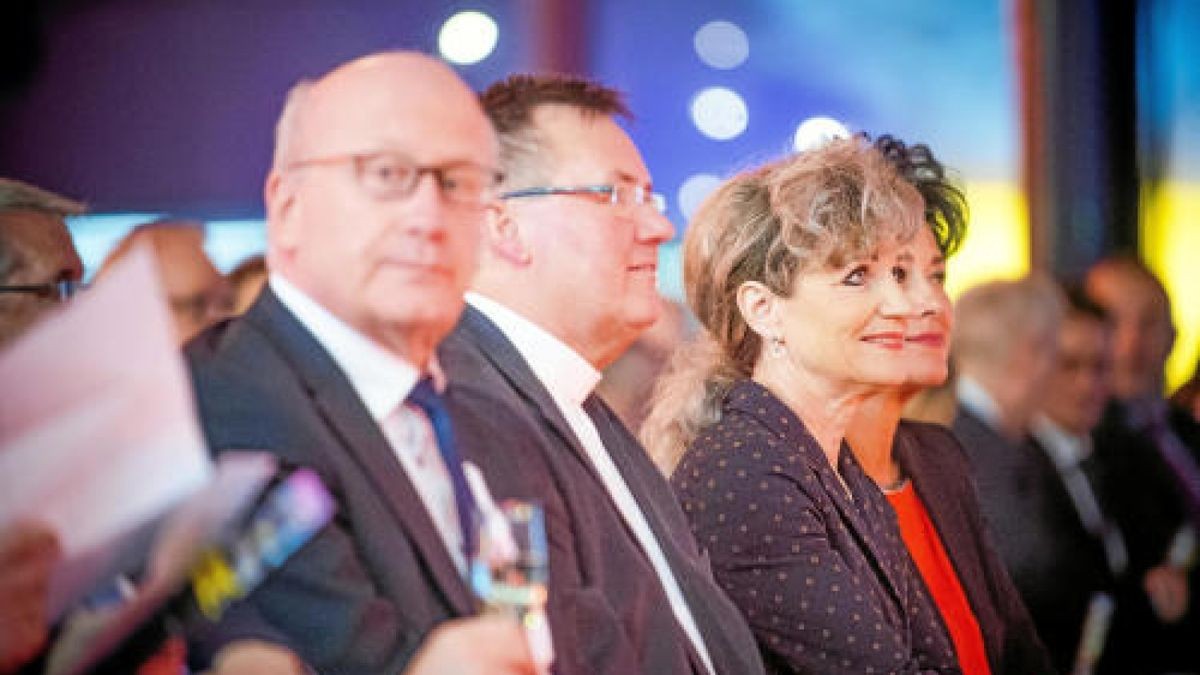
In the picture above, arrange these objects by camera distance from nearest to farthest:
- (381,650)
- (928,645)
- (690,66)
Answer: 1. (381,650)
2. (928,645)
3. (690,66)

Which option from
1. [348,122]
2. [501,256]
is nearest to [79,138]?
[501,256]

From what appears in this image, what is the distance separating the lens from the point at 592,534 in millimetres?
2145

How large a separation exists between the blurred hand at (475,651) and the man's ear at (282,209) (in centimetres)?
44

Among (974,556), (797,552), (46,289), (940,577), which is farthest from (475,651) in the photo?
(974,556)

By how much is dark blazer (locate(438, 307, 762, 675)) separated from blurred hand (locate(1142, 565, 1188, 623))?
2036 millimetres

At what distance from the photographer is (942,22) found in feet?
24.3

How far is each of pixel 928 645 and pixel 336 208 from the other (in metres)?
1.60

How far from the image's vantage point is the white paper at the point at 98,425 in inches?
47.7

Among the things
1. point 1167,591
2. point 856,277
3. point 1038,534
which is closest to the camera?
point 856,277

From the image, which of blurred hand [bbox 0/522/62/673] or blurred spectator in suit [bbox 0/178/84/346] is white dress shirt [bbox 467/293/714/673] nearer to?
blurred spectator in suit [bbox 0/178/84/346]

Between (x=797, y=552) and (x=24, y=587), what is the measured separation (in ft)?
5.33

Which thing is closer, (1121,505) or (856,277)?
(856,277)

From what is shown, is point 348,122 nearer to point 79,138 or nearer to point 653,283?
point 653,283

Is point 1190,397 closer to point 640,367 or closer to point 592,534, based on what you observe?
point 640,367
